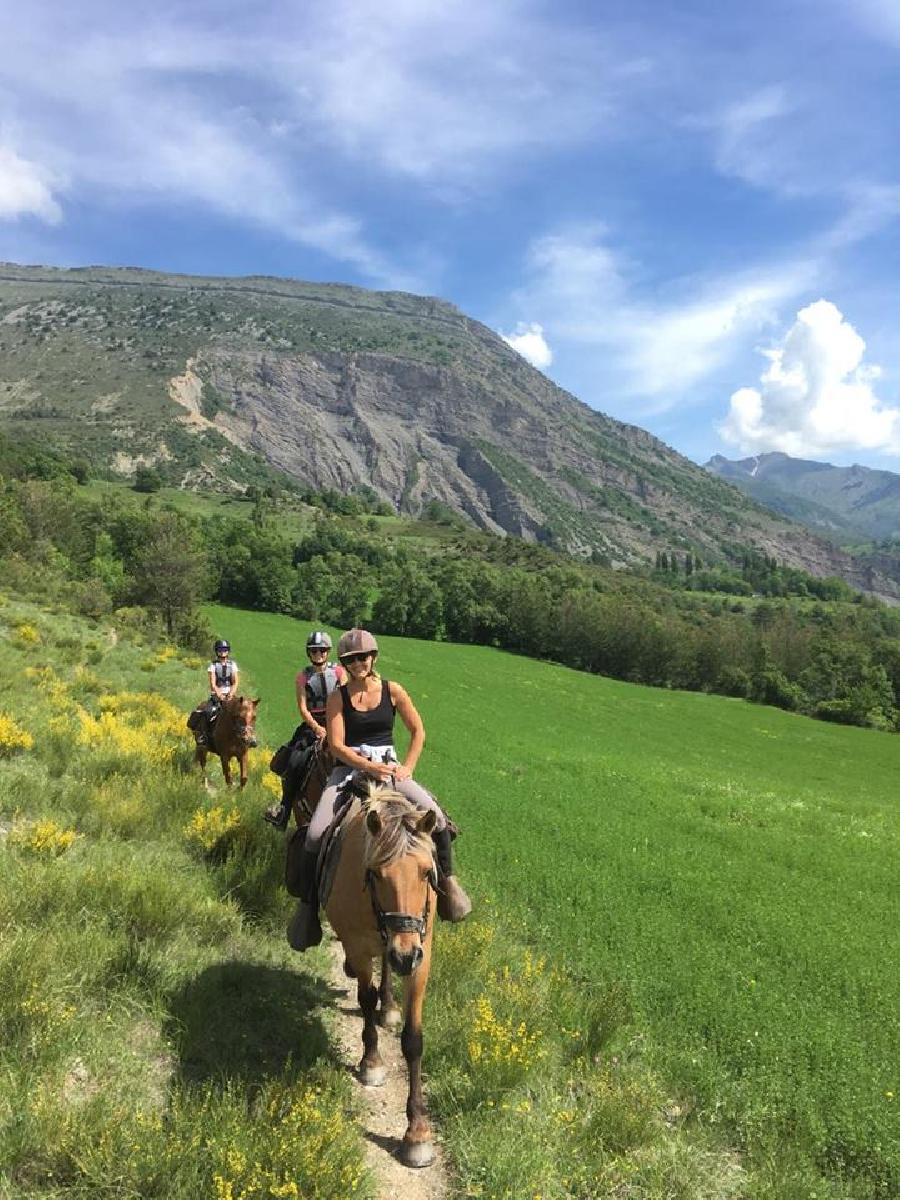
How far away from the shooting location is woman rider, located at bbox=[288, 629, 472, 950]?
6.13 meters

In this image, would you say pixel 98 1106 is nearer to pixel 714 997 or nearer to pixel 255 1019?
pixel 255 1019

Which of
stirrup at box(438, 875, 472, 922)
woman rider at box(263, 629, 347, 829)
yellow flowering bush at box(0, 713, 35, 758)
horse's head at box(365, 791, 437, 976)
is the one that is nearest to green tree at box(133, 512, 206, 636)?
yellow flowering bush at box(0, 713, 35, 758)

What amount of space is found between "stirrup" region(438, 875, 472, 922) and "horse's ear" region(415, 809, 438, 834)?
1441mm

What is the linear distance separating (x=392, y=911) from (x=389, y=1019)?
9.48 ft

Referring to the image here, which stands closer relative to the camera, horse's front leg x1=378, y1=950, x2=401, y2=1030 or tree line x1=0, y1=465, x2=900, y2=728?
horse's front leg x1=378, y1=950, x2=401, y2=1030

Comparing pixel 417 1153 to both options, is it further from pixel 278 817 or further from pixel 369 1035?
pixel 278 817

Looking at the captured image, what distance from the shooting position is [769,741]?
46656mm

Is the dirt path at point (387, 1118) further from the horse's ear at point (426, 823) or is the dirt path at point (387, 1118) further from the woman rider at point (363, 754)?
the horse's ear at point (426, 823)

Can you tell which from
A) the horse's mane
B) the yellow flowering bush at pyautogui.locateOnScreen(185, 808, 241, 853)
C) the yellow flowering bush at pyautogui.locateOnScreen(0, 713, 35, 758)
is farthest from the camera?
the yellow flowering bush at pyautogui.locateOnScreen(0, 713, 35, 758)

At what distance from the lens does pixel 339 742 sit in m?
6.37

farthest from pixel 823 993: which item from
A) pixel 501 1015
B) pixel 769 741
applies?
pixel 769 741

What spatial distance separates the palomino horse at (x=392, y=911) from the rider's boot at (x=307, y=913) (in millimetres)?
516

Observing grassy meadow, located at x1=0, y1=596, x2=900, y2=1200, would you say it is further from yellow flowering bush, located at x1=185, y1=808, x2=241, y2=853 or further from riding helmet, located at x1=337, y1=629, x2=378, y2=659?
riding helmet, located at x1=337, y1=629, x2=378, y2=659

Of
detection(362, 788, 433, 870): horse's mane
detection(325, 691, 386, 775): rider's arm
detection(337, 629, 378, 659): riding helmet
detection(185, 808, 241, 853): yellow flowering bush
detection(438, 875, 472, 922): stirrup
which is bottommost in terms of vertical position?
detection(185, 808, 241, 853): yellow flowering bush
